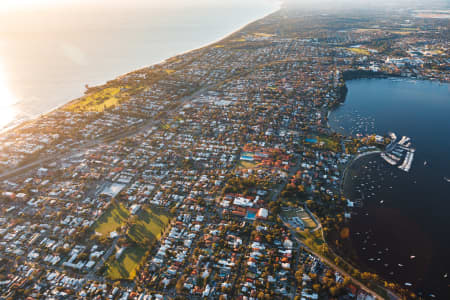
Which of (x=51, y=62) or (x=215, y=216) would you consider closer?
(x=215, y=216)

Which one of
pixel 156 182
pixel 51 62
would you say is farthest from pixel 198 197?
pixel 51 62

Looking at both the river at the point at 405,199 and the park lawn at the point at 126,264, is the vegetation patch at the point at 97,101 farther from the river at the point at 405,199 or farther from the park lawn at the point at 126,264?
the river at the point at 405,199

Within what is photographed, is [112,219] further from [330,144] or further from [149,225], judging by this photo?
[330,144]

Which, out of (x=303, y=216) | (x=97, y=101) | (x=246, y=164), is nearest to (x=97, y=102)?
(x=97, y=101)

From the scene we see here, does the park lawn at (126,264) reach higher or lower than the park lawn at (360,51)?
lower

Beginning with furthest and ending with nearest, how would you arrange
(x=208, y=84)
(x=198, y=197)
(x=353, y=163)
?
(x=208, y=84) → (x=353, y=163) → (x=198, y=197)

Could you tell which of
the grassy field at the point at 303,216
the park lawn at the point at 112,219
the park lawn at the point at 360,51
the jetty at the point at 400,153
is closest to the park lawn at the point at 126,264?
the park lawn at the point at 112,219

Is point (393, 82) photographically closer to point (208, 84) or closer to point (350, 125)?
point (350, 125)
